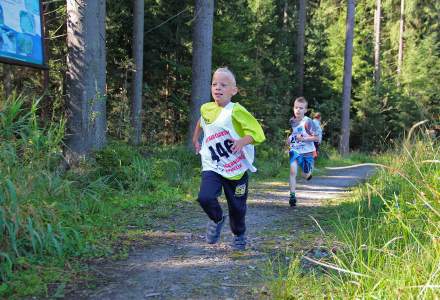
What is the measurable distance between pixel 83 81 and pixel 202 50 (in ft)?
16.7

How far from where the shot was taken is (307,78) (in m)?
32.8

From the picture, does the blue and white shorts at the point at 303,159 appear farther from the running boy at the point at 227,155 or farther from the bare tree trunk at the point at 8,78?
the bare tree trunk at the point at 8,78

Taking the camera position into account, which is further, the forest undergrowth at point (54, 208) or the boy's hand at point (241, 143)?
the boy's hand at point (241, 143)

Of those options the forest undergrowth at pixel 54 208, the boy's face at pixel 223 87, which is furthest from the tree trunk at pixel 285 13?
the boy's face at pixel 223 87

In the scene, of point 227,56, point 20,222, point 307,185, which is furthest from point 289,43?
point 20,222

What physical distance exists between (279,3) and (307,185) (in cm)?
2847

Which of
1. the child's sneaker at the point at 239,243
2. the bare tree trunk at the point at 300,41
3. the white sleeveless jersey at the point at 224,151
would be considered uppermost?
the bare tree trunk at the point at 300,41

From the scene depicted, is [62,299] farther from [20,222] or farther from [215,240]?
[215,240]

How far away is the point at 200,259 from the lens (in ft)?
13.5

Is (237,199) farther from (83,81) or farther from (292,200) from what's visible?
(83,81)

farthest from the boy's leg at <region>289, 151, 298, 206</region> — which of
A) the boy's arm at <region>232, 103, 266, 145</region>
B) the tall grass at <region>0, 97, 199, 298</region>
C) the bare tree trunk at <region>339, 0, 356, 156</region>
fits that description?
the bare tree trunk at <region>339, 0, 356, 156</region>

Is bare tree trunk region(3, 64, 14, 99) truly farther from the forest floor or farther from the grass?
the forest floor

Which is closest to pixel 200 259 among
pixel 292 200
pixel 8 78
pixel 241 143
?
pixel 241 143

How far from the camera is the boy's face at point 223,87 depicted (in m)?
4.38
